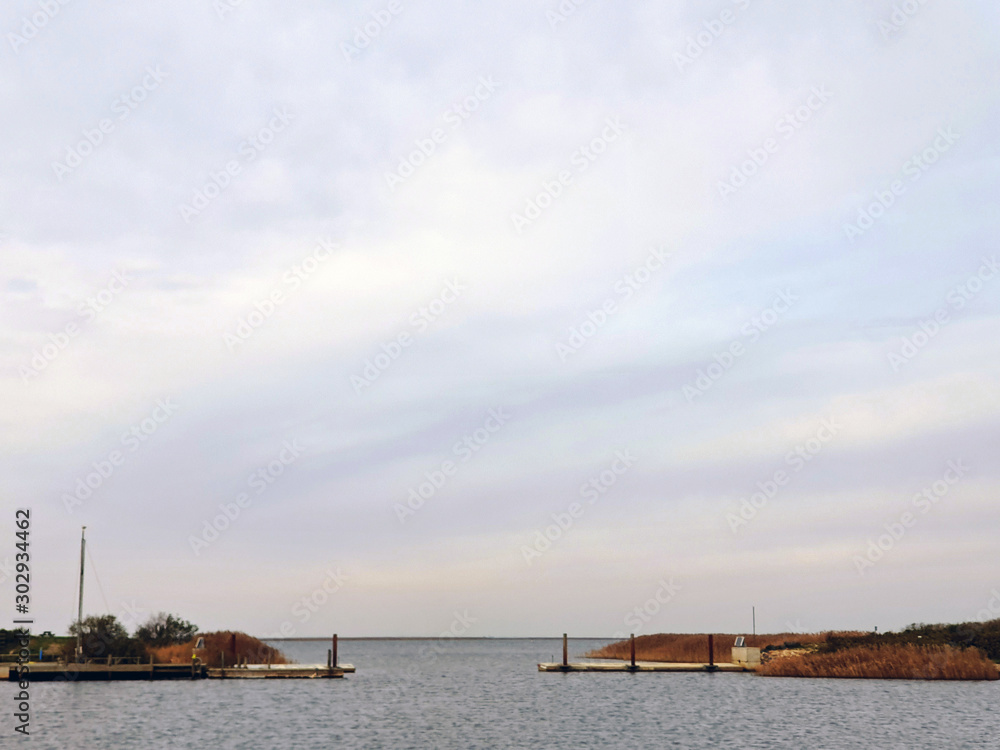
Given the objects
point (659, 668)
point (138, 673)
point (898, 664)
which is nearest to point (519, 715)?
point (659, 668)

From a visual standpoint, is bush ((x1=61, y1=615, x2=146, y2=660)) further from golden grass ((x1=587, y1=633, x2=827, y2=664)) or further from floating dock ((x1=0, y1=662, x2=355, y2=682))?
golden grass ((x1=587, y1=633, x2=827, y2=664))

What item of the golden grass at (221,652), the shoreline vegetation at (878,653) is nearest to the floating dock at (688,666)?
Answer: the shoreline vegetation at (878,653)

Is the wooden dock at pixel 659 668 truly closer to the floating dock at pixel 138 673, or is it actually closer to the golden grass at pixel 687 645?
the golden grass at pixel 687 645

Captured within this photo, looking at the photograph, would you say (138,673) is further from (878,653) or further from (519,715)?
(878,653)

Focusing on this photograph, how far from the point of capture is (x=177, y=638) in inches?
3767

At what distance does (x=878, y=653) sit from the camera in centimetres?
8000

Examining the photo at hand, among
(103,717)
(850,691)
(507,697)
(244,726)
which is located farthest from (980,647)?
(103,717)

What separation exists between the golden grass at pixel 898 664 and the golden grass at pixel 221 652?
141ft

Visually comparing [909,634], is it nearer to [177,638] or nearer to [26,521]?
[177,638]

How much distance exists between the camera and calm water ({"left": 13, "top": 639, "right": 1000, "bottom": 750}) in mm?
51219

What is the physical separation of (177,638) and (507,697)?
1328 inches

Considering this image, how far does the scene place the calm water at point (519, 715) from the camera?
51219 millimetres

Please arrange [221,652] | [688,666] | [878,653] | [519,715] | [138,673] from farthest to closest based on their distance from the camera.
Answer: [688,666], [221,652], [138,673], [878,653], [519,715]

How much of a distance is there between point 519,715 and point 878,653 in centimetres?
3108
